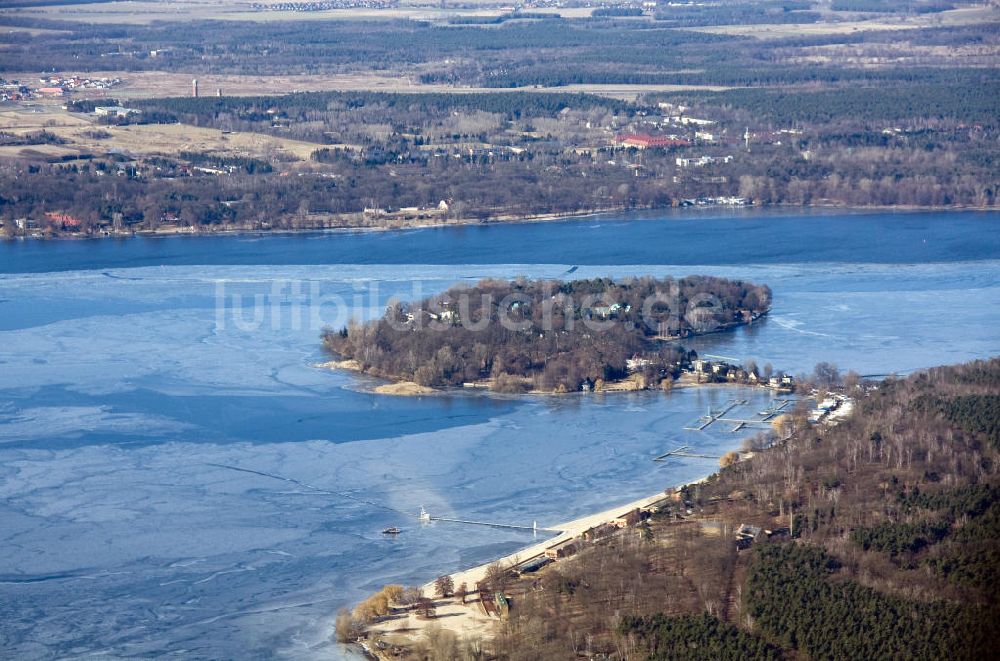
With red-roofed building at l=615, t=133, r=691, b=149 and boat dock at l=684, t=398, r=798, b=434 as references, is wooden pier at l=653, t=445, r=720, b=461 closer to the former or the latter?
boat dock at l=684, t=398, r=798, b=434

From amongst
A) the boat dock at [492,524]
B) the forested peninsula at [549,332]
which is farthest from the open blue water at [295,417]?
the forested peninsula at [549,332]

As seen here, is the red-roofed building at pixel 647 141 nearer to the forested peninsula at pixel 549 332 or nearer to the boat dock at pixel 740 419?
the forested peninsula at pixel 549 332

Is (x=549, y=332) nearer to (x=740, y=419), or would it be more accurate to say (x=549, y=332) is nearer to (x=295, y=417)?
(x=740, y=419)

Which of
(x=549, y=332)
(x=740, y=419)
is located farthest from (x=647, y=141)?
(x=740, y=419)

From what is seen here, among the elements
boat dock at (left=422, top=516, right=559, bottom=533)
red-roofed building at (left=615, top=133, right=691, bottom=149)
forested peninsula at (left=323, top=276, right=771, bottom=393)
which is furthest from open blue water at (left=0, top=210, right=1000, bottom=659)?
red-roofed building at (left=615, top=133, right=691, bottom=149)

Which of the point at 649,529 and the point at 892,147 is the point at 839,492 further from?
the point at 892,147

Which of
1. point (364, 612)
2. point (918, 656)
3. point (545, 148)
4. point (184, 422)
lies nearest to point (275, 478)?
point (184, 422)

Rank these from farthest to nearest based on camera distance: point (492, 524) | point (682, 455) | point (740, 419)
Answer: point (740, 419), point (682, 455), point (492, 524)
